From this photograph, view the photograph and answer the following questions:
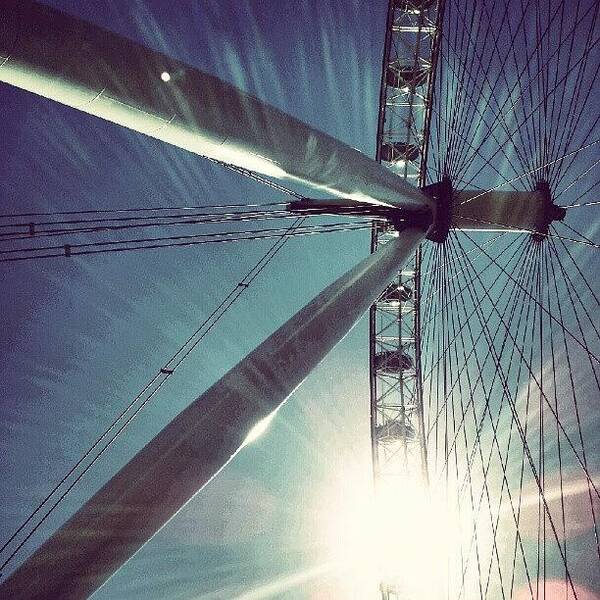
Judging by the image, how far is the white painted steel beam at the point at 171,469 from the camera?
9.07 feet

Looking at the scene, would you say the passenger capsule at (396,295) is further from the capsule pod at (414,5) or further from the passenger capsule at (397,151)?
the capsule pod at (414,5)

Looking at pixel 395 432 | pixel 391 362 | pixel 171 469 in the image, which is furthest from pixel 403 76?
pixel 171 469

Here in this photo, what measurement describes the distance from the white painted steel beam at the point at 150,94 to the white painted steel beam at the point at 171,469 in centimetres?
155

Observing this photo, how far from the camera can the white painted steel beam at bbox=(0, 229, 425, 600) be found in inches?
109

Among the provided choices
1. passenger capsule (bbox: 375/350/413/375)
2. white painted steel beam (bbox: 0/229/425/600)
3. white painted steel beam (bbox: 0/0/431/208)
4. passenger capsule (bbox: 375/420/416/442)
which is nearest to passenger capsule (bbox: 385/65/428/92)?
passenger capsule (bbox: 375/350/413/375)

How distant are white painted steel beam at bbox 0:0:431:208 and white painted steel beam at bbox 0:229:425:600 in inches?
61.1

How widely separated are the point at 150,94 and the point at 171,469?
8.54 ft

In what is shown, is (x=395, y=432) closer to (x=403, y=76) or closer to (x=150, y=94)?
(x=403, y=76)

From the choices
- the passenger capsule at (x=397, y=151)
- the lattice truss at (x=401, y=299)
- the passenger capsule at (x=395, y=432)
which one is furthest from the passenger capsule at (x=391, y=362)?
the passenger capsule at (x=397, y=151)

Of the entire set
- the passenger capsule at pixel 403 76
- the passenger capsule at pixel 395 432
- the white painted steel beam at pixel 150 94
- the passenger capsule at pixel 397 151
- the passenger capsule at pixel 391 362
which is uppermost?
the passenger capsule at pixel 403 76

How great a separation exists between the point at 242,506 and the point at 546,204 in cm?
1741

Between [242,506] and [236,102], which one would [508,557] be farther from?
[236,102]

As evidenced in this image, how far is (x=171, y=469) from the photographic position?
10.7 feet

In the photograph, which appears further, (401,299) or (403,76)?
(401,299)
